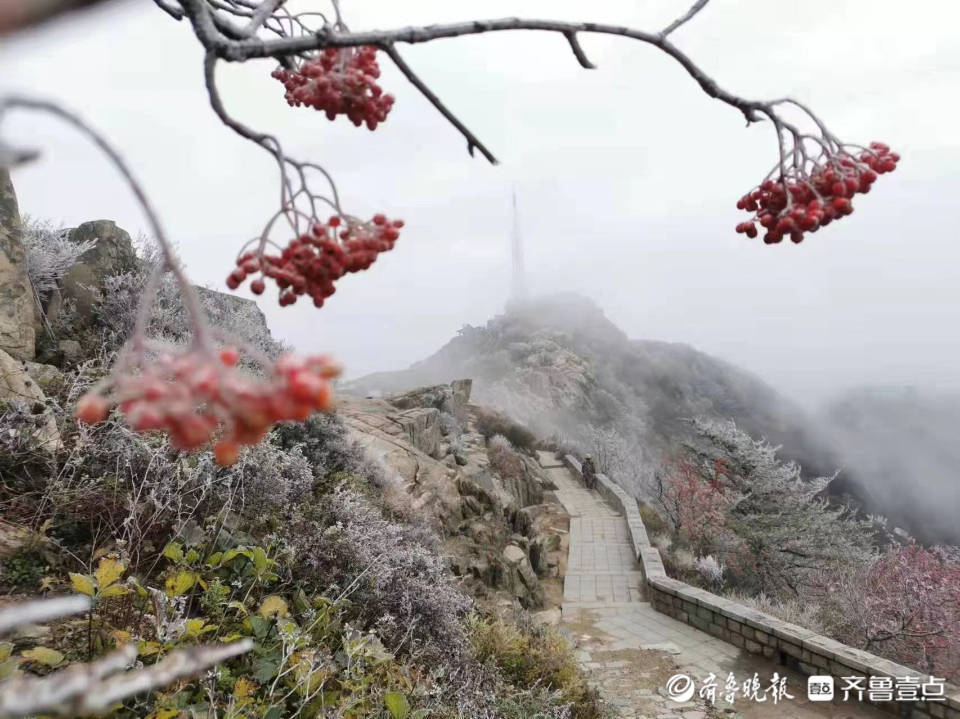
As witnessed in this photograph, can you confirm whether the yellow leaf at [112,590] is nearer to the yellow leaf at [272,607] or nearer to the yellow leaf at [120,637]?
the yellow leaf at [120,637]

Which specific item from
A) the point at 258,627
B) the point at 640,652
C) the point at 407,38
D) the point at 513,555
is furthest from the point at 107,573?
the point at 513,555

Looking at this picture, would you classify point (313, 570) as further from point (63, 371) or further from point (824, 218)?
point (824, 218)

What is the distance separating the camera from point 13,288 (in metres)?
5.20

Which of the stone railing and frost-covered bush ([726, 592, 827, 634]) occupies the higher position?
the stone railing

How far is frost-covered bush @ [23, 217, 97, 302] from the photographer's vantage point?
5.79 metres

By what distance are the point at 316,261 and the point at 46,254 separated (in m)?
6.18

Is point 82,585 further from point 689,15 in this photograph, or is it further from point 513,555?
point 513,555

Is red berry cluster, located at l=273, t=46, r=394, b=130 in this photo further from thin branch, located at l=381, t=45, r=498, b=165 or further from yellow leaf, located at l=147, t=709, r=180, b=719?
yellow leaf, located at l=147, t=709, r=180, b=719

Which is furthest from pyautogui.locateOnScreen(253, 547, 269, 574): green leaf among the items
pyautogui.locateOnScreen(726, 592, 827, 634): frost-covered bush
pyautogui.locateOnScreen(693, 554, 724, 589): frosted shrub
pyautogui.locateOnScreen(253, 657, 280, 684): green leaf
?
pyautogui.locateOnScreen(693, 554, 724, 589): frosted shrub

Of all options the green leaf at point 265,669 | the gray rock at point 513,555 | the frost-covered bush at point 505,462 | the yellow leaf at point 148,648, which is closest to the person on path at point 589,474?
→ the frost-covered bush at point 505,462

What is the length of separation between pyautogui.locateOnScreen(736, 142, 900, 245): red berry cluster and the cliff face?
100 feet

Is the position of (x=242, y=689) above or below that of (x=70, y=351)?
below

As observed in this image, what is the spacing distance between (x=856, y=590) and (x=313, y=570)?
11.3 metres

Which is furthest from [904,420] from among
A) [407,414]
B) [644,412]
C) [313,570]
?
[313,570]
